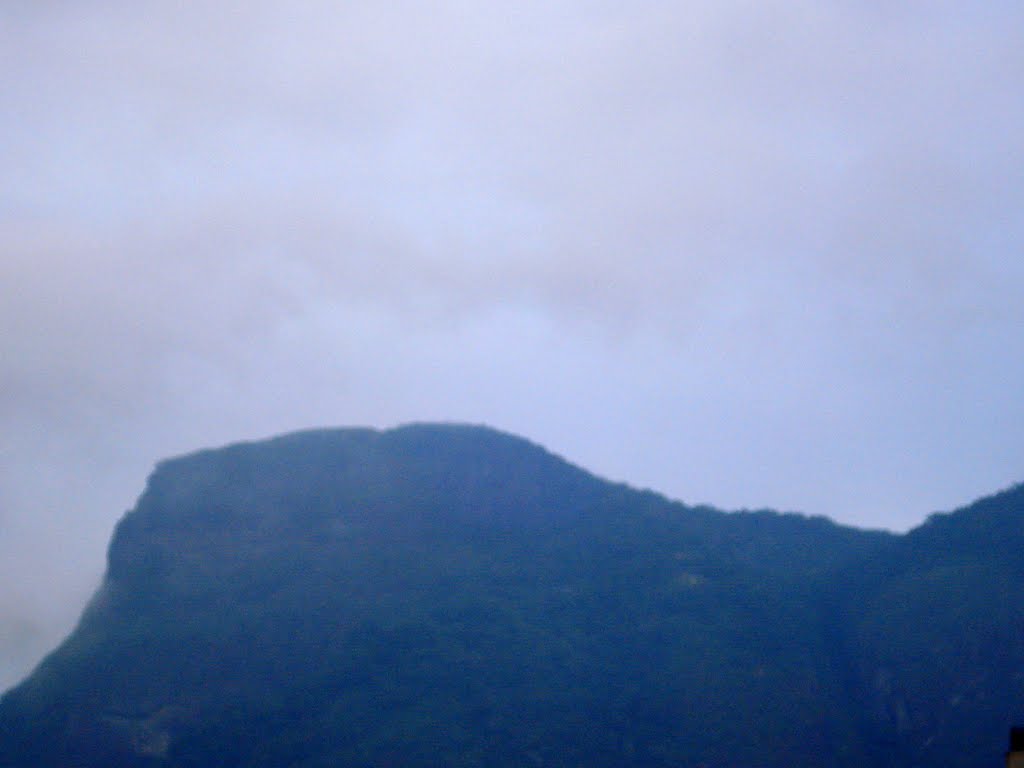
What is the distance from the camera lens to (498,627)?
124250mm

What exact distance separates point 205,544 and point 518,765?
45017 millimetres

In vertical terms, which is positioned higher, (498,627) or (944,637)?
(498,627)

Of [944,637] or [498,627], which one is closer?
[944,637]

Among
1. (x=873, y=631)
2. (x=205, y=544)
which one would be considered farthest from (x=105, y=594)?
(x=873, y=631)

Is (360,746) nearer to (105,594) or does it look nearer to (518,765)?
(518,765)

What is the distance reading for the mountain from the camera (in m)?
106

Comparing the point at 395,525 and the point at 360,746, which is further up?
the point at 395,525

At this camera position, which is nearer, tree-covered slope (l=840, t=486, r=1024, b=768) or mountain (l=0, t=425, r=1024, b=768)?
tree-covered slope (l=840, t=486, r=1024, b=768)

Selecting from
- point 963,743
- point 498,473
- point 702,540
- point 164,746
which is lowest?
point 963,743

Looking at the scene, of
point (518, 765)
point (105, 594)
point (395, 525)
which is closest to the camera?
point (518, 765)

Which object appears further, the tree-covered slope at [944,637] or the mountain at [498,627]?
the mountain at [498,627]

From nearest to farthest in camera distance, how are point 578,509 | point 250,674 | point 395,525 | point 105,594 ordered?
point 250,674 → point 105,594 → point 395,525 → point 578,509

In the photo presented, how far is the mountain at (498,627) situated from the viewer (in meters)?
106

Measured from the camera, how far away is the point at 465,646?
398ft
